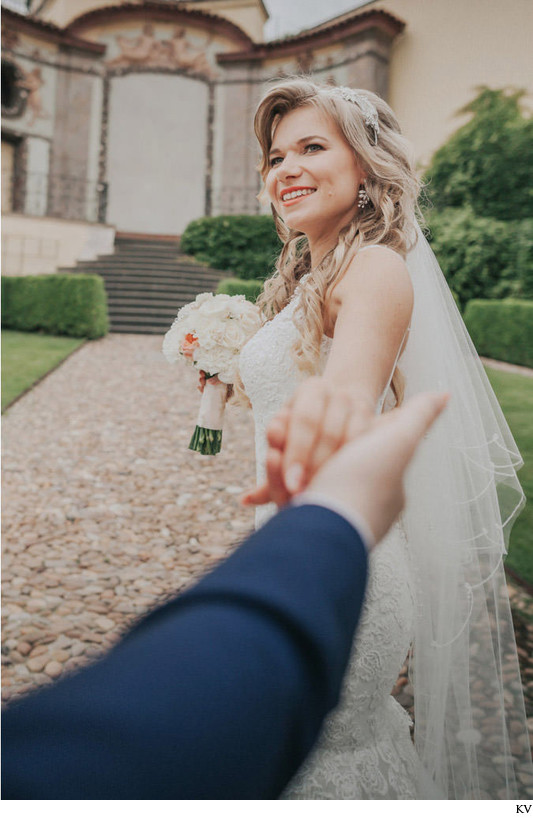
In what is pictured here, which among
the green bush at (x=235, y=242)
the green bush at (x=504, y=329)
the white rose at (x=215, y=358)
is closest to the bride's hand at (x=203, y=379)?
the white rose at (x=215, y=358)

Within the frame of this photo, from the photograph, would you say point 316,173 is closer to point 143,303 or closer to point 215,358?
point 215,358

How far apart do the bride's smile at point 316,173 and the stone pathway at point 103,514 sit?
1.08 metres

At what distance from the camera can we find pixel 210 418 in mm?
2184

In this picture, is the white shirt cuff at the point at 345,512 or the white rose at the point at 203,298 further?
the white rose at the point at 203,298

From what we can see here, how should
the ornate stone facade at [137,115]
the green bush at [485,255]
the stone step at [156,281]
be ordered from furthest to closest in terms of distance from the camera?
1. the ornate stone facade at [137,115]
2. the stone step at [156,281]
3. the green bush at [485,255]

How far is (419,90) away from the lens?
404 inches

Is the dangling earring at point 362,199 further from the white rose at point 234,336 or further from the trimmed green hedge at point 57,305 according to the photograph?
the trimmed green hedge at point 57,305

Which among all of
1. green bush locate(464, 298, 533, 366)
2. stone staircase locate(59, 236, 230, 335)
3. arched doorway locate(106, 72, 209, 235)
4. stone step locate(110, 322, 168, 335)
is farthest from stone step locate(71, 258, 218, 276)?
green bush locate(464, 298, 533, 366)

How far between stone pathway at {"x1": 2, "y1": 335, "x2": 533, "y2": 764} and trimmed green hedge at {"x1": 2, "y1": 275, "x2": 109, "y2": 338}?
2.72m

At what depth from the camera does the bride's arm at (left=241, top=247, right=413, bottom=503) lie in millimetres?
564

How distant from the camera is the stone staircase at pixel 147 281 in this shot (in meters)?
11.3

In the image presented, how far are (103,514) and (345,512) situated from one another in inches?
172

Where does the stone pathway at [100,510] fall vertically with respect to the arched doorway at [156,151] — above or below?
below

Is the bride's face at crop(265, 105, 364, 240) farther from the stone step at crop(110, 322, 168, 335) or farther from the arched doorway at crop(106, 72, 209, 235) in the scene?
the arched doorway at crop(106, 72, 209, 235)
